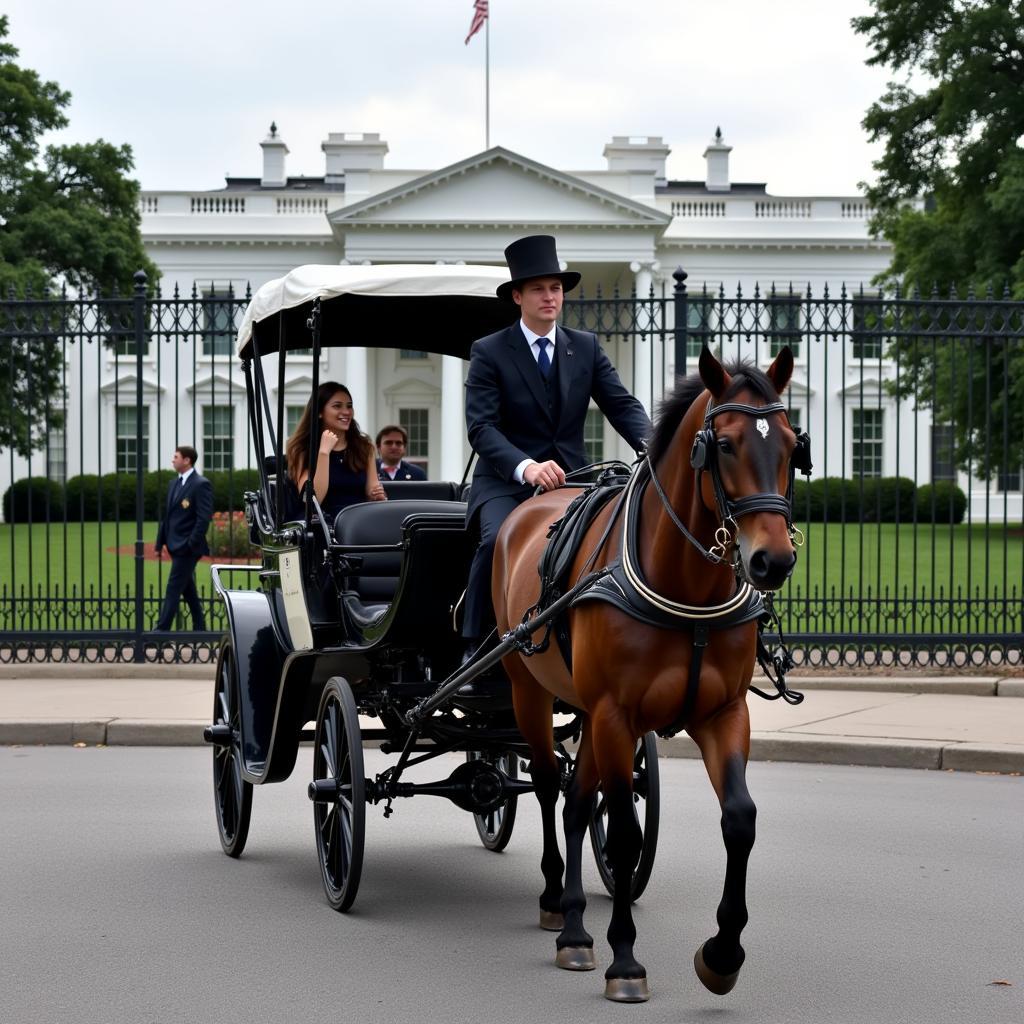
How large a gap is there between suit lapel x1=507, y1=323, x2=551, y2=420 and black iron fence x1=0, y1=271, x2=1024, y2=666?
615mm

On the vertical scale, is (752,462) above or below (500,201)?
below

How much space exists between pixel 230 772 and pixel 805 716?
17.1 ft

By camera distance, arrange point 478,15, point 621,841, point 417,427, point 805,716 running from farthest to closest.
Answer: point 417,427 < point 478,15 < point 805,716 < point 621,841

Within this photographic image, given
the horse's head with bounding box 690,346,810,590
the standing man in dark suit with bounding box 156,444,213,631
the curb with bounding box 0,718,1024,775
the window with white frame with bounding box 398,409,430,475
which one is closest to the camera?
the horse's head with bounding box 690,346,810,590

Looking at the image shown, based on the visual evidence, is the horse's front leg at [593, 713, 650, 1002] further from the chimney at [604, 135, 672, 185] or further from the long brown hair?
the chimney at [604, 135, 672, 185]

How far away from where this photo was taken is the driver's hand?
5.79 metres

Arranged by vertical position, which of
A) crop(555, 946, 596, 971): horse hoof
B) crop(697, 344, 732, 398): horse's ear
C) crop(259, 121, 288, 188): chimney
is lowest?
crop(555, 946, 596, 971): horse hoof

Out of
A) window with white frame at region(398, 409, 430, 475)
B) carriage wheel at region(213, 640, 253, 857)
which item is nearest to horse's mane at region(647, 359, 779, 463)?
carriage wheel at region(213, 640, 253, 857)

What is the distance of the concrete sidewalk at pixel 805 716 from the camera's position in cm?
1005

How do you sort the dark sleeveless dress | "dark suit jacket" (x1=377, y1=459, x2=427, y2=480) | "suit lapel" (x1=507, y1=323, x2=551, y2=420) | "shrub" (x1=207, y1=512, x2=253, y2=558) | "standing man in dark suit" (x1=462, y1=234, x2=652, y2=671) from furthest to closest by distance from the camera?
1. "shrub" (x1=207, y1=512, x2=253, y2=558)
2. "dark suit jacket" (x1=377, y1=459, x2=427, y2=480)
3. the dark sleeveless dress
4. "suit lapel" (x1=507, y1=323, x2=551, y2=420)
5. "standing man in dark suit" (x1=462, y1=234, x2=652, y2=671)

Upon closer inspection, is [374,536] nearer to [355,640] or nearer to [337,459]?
[355,640]

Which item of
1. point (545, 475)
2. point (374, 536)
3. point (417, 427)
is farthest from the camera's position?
point (417, 427)

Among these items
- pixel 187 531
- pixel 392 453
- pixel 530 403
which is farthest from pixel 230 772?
pixel 187 531

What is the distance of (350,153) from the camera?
215 feet
